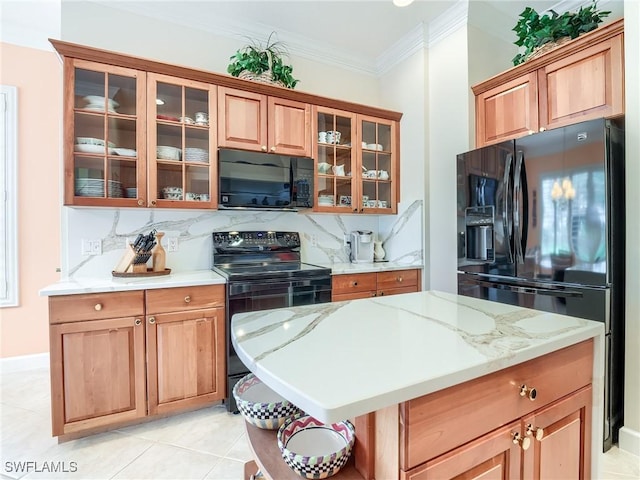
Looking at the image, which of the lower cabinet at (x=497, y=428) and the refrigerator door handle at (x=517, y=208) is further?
the refrigerator door handle at (x=517, y=208)

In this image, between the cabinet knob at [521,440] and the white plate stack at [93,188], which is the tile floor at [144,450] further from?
the white plate stack at [93,188]

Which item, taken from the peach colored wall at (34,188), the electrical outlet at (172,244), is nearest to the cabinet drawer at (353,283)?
the electrical outlet at (172,244)

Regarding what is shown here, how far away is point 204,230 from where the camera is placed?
9.11 ft

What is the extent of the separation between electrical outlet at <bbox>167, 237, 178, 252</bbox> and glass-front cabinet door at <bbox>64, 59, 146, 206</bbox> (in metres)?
0.44

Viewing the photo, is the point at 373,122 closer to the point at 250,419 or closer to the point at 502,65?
the point at 502,65

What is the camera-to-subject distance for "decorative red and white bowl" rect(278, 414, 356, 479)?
815mm

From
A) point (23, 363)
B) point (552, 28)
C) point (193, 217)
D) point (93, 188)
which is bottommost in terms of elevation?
point (23, 363)

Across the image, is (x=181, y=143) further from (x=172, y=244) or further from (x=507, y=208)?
(x=507, y=208)

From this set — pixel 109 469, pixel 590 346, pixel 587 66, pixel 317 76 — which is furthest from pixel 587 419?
pixel 317 76

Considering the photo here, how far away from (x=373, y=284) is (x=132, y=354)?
182cm

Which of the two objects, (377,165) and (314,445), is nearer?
(314,445)

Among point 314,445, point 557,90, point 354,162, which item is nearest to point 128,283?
point 314,445

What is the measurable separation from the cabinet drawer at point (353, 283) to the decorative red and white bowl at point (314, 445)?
1.64 m

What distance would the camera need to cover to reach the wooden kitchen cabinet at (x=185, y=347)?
207 cm
